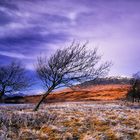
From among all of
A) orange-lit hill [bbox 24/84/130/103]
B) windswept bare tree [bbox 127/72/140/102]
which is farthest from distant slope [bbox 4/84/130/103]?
windswept bare tree [bbox 127/72/140/102]

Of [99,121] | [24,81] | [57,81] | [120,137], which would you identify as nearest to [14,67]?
[24,81]

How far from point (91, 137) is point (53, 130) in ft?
5.03

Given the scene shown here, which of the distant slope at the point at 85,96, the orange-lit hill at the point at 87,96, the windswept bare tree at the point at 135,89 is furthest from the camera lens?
the orange-lit hill at the point at 87,96

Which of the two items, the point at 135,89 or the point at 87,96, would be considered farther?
the point at 87,96

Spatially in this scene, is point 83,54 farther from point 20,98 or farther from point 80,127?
point 20,98

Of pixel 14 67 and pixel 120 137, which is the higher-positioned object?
pixel 14 67

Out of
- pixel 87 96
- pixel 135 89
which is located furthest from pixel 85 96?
pixel 135 89

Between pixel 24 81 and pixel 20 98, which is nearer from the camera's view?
pixel 24 81

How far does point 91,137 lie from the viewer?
9320 mm

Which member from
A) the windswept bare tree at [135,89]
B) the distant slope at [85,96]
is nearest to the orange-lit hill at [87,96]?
the distant slope at [85,96]

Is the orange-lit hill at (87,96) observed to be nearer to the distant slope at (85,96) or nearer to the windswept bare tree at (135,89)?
the distant slope at (85,96)

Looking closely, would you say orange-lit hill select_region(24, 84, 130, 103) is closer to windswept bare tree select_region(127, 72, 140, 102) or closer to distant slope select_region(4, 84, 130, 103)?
distant slope select_region(4, 84, 130, 103)

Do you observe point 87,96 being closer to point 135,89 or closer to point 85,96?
point 85,96

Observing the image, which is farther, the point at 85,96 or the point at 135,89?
the point at 85,96
